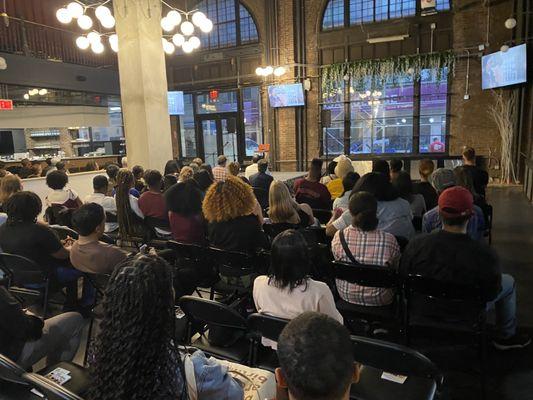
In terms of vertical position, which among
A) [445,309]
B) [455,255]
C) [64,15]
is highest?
[64,15]

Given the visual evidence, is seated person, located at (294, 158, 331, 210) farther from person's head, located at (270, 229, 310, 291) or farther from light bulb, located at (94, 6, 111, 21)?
light bulb, located at (94, 6, 111, 21)

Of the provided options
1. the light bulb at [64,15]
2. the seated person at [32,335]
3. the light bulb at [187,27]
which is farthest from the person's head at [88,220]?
the light bulb at [187,27]

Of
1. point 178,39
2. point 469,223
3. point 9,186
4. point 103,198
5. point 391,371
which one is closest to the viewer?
point 391,371

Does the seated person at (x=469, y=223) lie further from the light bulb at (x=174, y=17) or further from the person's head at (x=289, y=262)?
the light bulb at (x=174, y=17)

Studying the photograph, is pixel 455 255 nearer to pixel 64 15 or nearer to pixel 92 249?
pixel 92 249

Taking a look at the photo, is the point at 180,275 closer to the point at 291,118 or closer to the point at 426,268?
the point at 426,268

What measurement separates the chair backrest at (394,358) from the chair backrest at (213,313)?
609 millimetres

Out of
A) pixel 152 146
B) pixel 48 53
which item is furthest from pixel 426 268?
pixel 48 53

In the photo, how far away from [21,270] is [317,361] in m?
2.85

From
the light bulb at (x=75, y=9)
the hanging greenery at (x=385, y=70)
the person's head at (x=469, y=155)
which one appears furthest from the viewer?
the hanging greenery at (x=385, y=70)

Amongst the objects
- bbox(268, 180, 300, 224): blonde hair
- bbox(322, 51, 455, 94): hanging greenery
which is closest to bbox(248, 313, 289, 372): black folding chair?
bbox(268, 180, 300, 224): blonde hair

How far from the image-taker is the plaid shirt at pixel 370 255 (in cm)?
264

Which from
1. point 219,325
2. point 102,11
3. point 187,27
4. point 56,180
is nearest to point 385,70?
point 187,27

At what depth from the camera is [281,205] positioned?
364 centimetres
